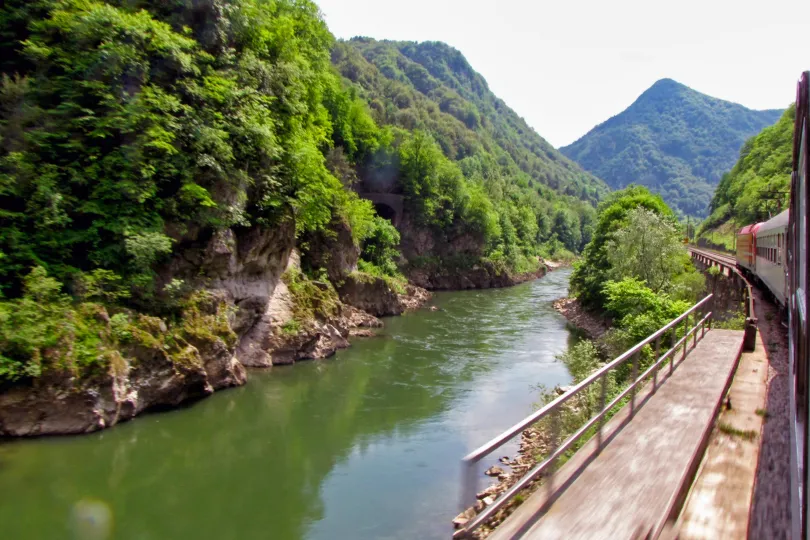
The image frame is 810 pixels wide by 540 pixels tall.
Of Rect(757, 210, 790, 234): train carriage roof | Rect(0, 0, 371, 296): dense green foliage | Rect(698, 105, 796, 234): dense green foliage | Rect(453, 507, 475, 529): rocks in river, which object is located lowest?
Rect(453, 507, 475, 529): rocks in river

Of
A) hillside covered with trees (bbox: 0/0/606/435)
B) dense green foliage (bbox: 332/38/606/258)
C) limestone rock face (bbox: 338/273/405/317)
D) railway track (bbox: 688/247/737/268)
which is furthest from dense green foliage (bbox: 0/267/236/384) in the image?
dense green foliage (bbox: 332/38/606/258)

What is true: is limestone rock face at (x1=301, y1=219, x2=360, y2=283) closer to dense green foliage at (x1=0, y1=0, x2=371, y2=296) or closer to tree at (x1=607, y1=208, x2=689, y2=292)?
dense green foliage at (x1=0, y1=0, x2=371, y2=296)

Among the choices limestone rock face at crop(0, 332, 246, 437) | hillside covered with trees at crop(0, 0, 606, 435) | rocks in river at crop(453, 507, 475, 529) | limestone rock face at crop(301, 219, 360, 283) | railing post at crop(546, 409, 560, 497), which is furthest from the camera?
limestone rock face at crop(301, 219, 360, 283)

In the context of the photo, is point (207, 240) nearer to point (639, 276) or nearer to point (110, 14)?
point (110, 14)

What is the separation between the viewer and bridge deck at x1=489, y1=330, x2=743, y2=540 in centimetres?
462

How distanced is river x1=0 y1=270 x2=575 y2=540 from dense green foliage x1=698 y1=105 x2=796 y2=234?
41.2 metres

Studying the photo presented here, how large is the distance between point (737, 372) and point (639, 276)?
24008mm

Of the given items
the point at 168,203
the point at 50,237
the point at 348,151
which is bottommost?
the point at 50,237

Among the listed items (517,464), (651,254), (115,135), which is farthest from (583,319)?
(115,135)

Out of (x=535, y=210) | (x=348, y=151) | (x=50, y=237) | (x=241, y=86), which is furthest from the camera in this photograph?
(x=535, y=210)

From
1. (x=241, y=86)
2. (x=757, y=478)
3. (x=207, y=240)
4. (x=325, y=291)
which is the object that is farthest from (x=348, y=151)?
(x=757, y=478)

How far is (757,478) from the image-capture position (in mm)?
5934

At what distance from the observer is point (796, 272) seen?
5.41 metres

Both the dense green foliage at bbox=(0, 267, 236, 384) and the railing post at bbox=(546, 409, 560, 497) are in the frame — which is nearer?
the railing post at bbox=(546, 409, 560, 497)
